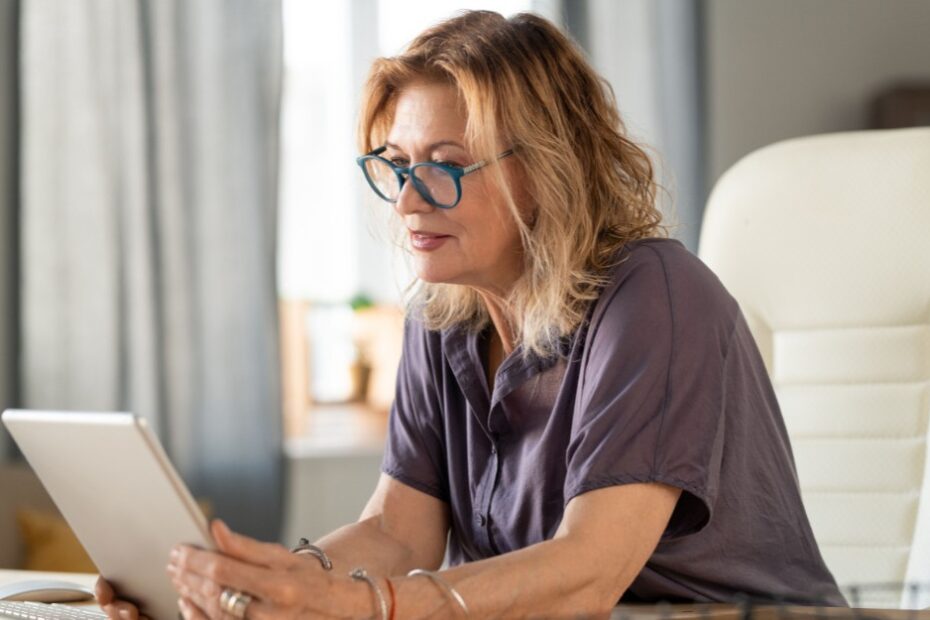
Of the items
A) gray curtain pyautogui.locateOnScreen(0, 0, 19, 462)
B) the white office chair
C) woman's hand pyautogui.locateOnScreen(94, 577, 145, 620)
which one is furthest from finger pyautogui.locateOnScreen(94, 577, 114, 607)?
gray curtain pyautogui.locateOnScreen(0, 0, 19, 462)

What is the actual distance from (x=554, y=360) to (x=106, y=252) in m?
2.16

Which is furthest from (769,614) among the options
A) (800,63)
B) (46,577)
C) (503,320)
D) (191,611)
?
(800,63)

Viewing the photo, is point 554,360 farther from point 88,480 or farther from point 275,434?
point 275,434

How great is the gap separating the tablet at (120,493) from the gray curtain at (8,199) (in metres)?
2.25

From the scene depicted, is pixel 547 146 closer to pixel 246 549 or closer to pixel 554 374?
pixel 554 374

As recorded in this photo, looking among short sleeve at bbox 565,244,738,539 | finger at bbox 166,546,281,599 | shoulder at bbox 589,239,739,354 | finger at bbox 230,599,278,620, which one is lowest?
finger at bbox 230,599,278,620

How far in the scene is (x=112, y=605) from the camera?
49.6 inches

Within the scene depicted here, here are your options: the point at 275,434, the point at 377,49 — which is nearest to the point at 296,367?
the point at 275,434

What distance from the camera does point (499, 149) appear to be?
151 cm

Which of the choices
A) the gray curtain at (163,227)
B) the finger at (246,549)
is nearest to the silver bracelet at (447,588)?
the finger at (246,549)

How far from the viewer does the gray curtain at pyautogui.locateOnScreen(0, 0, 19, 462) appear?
3.34 metres

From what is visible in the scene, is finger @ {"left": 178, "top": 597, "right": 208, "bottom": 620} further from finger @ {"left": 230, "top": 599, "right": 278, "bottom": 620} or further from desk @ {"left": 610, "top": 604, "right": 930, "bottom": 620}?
desk @ {"left": 610, "top": 604, "right": 930, "bottom": 620}

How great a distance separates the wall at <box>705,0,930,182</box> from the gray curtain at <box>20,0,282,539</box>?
4.82 ft

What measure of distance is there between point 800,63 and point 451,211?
291 cm
